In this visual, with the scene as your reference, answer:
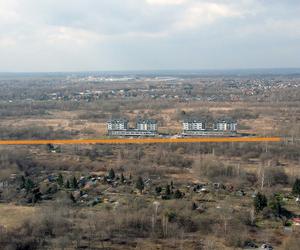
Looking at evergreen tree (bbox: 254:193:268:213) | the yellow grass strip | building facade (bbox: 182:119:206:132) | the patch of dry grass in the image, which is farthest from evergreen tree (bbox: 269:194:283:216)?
building facade (bbox: 182:119:206:132)

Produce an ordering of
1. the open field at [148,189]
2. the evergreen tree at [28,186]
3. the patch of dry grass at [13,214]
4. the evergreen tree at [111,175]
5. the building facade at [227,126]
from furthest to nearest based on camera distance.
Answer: the building facade at [227,126]
the evergreen tree at [111,175]
the evergreen tree at [28,186]
the patch of dry grass at [13,214]
the open field at [148,189]

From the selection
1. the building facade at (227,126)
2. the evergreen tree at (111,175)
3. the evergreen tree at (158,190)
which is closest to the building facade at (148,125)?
the building facade at (227,126)

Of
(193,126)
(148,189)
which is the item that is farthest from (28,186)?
(193,126)

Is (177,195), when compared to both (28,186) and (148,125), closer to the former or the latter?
(28,186)

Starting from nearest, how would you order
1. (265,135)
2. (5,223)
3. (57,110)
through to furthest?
1. (5,223)
2. (265,135)
3. (57,110)

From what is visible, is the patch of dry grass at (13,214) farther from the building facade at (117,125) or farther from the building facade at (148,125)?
the building facade at (148,125)

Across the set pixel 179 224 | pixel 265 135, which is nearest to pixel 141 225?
pixel 179 224

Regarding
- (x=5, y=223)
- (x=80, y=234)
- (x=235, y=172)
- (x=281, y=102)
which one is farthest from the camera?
(x=281, y=102)

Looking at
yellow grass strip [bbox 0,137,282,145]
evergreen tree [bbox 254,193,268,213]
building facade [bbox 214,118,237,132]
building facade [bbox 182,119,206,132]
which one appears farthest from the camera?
building facade [bbox 182,119,206,132]

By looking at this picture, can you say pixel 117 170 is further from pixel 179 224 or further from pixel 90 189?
pixel 179 224

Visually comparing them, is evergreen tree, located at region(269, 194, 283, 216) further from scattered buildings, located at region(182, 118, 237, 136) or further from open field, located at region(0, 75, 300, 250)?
scattered buildings, located at region(182, 118, 237, 136)

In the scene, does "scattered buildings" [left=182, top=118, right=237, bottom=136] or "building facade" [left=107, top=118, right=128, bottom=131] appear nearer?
"scattered buildings" [left=182, top=118, right=237, bottom=136]
